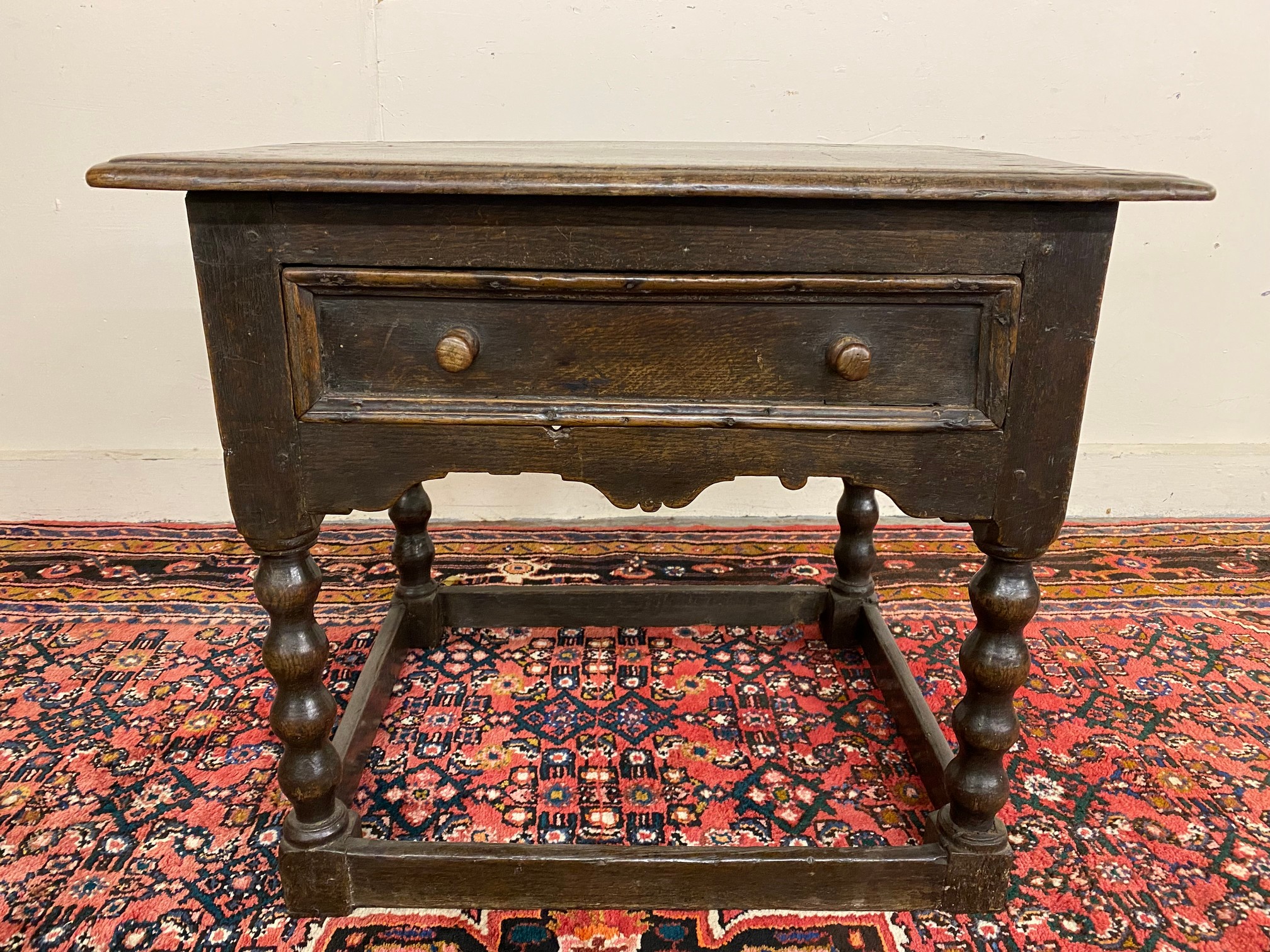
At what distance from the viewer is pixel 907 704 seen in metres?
1.73

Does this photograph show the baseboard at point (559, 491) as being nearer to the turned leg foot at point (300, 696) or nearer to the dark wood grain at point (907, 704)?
the dark wood grain at point (907, 704)

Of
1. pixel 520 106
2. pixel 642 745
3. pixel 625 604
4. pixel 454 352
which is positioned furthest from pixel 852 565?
pixel 520 106

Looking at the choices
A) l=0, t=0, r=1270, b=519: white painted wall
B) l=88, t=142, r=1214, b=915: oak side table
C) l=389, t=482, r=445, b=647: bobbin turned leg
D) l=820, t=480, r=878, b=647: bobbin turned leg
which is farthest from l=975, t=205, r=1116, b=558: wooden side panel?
l=0, t=0, r=1270, b=519: white painted wall

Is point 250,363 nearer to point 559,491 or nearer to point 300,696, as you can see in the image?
point 300,696

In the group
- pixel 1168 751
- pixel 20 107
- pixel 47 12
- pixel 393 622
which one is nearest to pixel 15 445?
pixel 20 107

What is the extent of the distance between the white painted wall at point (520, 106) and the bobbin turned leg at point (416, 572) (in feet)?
3.35

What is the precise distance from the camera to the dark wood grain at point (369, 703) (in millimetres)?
1547

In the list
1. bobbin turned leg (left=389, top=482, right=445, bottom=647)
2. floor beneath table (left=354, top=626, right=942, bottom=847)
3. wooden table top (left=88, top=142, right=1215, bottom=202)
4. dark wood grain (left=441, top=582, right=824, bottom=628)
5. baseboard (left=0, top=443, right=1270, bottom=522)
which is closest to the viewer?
wooden table top (left=88, top=142, right=1215, bottom=202)

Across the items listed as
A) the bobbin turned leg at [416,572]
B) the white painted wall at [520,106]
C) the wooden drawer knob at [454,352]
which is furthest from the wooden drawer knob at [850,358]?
the white painted wall at [520,106]

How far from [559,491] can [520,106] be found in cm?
110

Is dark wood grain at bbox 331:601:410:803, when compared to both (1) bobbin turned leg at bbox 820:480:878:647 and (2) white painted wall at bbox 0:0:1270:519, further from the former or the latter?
(2) white painted wall at bbox 0:0:1270:519

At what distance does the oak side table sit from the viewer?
1103mm

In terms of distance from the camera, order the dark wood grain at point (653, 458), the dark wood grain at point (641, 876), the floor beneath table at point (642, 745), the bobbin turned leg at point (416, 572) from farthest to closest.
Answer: the bobbin turned leg at point (416, 572), the floor beneath table at point (642, 745), the dark wood grain at point (641, 876), the dark wood grain at point (653, 458)

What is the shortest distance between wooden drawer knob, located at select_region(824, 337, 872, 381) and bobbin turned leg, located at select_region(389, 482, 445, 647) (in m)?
1.11
